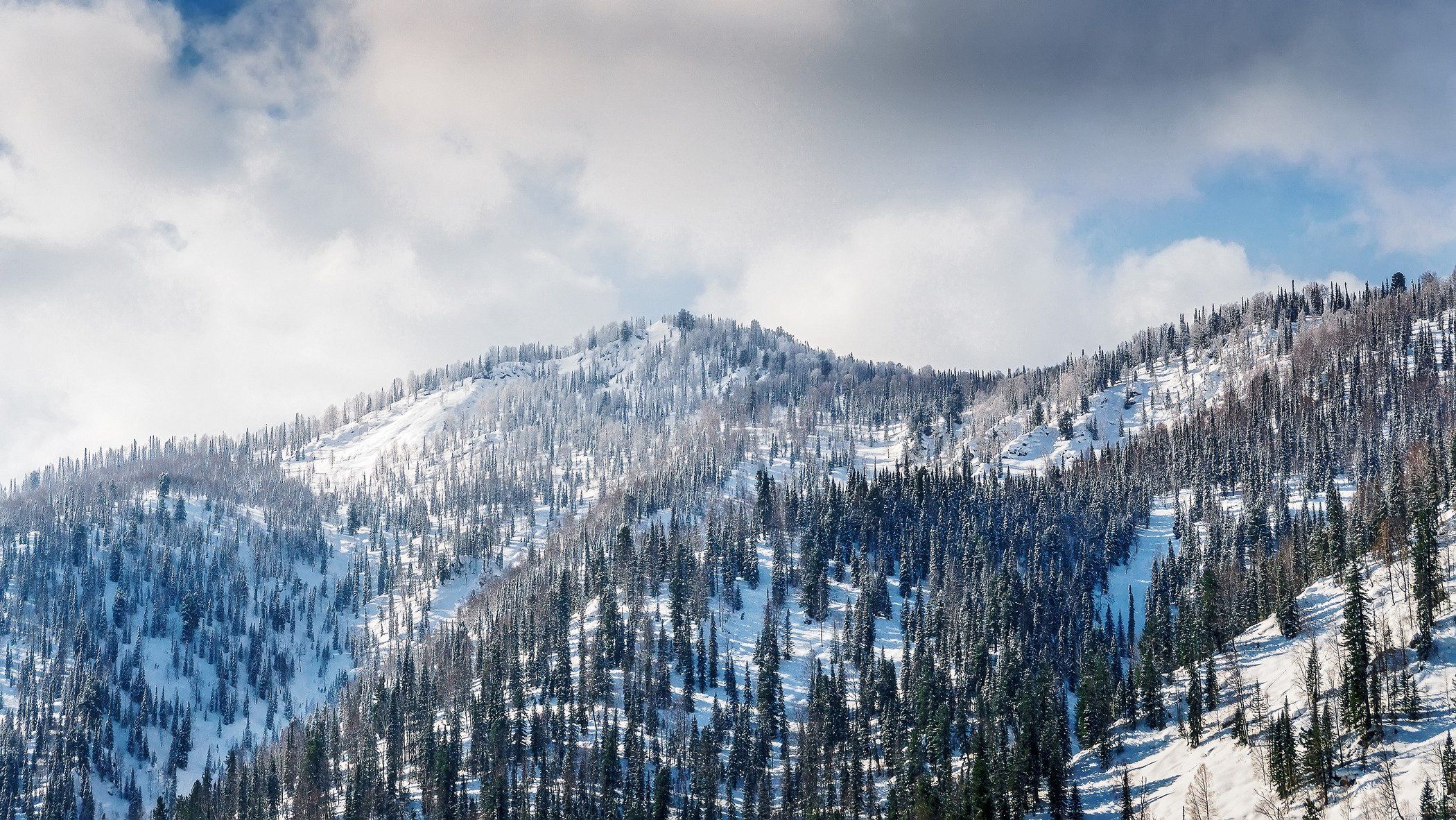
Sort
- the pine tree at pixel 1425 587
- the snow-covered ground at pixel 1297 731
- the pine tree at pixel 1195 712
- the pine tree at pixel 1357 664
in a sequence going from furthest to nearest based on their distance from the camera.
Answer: the pine tree at pixel 1195 712
the pine tree at pixel 1425 587
the pine tree at pixel 1357 664
the snow-covered ground at pixel 1297 731

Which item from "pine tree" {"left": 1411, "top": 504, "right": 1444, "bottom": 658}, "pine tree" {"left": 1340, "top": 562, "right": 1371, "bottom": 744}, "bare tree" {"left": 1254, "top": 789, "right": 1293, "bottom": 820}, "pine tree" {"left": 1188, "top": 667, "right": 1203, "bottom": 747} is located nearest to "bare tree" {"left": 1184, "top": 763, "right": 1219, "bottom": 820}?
"bare tree" {"left": 1254, "top": 789, "right": 1293, "bottom": 820}

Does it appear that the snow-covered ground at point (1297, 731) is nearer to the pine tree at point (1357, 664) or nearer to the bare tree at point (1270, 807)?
the bare tree at point (1270, 807)

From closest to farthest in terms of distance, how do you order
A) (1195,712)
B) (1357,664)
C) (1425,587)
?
1. (1357,664)
2. (1425,587)
3. (1195,712)

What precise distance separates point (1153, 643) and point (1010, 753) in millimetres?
46353

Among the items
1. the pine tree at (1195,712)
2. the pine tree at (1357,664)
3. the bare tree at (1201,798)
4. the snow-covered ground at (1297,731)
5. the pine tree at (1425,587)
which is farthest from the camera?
the pine tree at (1195,712)

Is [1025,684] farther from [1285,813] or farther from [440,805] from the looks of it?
[440,805]

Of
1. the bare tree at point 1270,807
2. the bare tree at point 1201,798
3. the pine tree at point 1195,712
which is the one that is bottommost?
the bare tree at point 1201,798

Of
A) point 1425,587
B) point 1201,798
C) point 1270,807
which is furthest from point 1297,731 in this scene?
point 1425,587

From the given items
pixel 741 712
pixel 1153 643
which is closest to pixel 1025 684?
pixel 1153 643

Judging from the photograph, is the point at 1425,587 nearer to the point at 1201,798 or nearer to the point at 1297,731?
the point at 1297,731

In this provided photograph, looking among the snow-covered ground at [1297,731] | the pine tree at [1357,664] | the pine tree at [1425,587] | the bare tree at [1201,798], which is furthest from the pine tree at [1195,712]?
the pine tree at [1425,587]

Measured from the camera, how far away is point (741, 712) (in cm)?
19888

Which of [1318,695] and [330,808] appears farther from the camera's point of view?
[330,808]

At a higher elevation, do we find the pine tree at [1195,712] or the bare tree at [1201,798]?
the pine tree at [1195,712]
